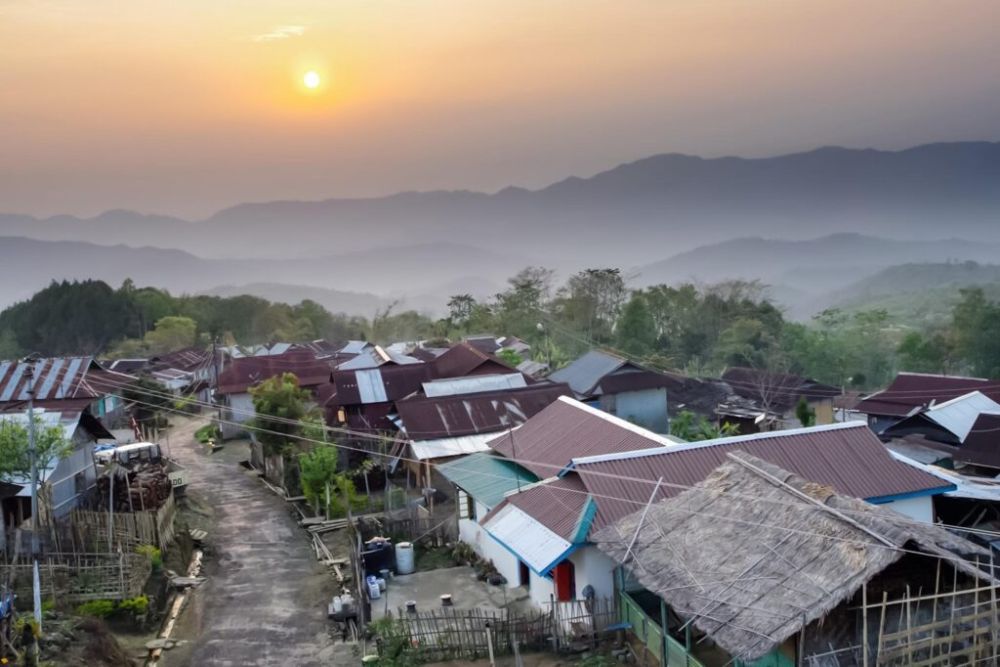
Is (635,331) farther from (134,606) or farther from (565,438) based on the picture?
(134,606)

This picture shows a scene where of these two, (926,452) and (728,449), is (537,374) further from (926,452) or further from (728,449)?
(728,449)

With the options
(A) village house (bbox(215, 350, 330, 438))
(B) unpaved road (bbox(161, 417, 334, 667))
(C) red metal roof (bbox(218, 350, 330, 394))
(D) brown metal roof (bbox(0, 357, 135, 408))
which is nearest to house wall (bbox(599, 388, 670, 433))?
(B) unpaved road (bbox(161, 417, 334, 667))

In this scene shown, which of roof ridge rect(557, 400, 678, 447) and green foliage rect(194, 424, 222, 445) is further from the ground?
roof ridge rect(557, 400, 678, 447)

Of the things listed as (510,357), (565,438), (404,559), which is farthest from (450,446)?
(510,357)

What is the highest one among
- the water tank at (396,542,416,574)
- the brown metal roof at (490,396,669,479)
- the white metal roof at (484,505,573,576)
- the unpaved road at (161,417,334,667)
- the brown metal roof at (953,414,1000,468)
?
the brown metal roof at (490,396,669,479)

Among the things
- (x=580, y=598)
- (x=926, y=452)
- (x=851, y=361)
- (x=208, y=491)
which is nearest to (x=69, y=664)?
(x=580, y=598)

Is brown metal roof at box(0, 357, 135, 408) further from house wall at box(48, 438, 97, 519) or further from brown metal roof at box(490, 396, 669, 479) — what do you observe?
brown metal roof at box(490, 396, 669, 479)

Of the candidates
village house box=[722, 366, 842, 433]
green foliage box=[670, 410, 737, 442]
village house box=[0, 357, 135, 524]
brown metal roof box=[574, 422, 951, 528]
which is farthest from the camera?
village house box=[722, 366, 842, 433]
